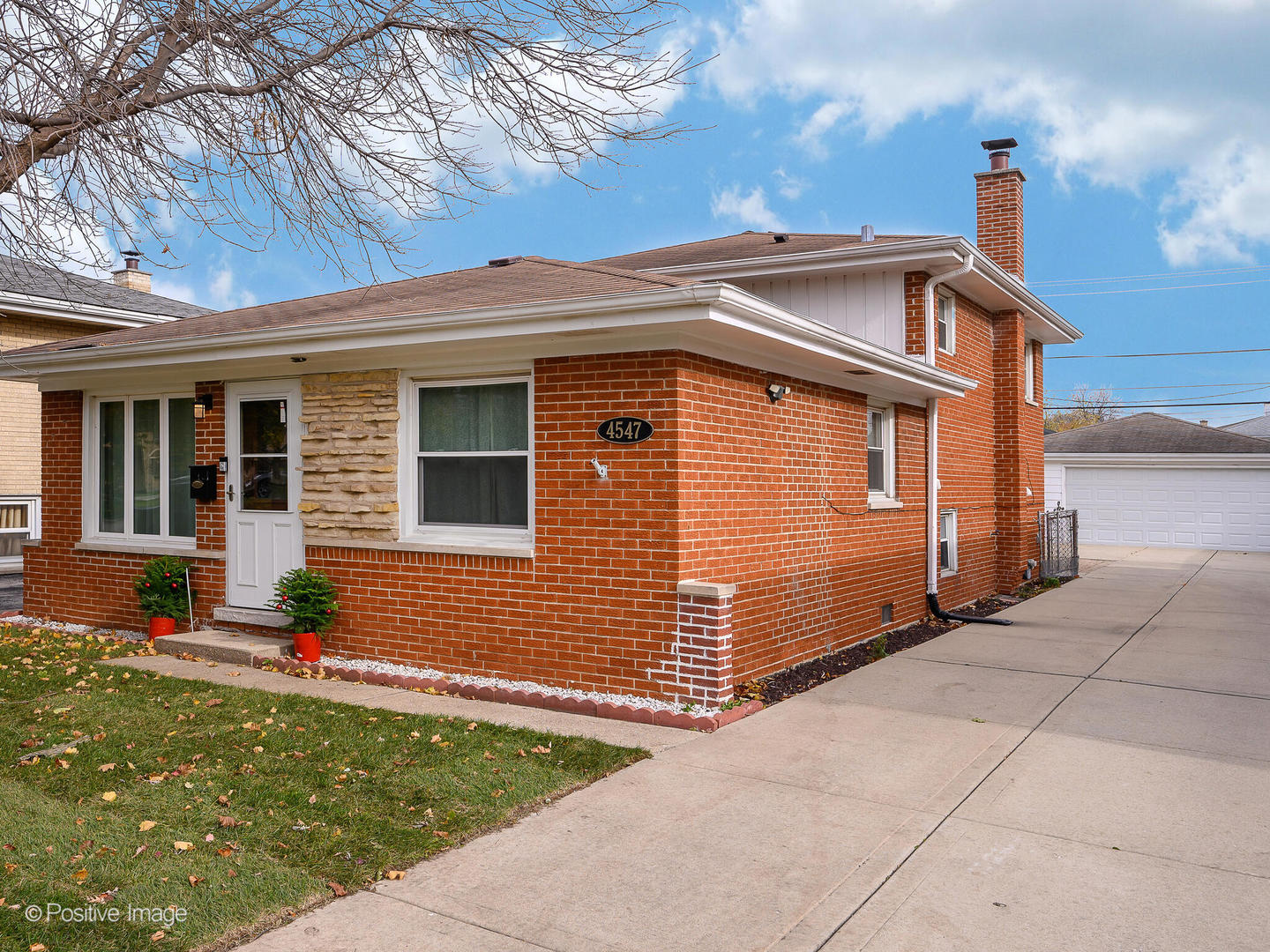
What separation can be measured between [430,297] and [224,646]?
11.6 feet

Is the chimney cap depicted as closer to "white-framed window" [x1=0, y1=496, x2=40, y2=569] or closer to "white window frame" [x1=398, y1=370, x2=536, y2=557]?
"white window frame" [x1=398, y1=370, x2=536, y2=557]

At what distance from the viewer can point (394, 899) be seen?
371 cm

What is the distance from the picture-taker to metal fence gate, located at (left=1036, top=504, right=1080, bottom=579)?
16.1 meters

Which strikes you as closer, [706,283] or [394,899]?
[394,899]

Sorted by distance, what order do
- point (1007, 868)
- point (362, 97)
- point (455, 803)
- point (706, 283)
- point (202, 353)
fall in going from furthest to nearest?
point (202, 353), point (362, 97), point (706, 283), point (455, 803), point (1007, 868)

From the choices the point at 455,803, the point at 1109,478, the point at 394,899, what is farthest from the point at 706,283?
the point at 1109,478

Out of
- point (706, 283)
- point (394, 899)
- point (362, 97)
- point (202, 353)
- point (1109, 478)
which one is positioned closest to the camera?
point (394, 899)

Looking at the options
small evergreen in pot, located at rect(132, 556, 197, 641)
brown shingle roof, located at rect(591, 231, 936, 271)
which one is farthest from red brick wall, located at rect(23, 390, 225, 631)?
brown shingle roof, located at rect(591, 231, 936, 271)

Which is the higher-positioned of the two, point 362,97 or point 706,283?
point 362,97

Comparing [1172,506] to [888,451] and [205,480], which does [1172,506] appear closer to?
[888,451]

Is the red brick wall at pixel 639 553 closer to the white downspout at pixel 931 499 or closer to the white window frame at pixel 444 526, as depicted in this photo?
the white window frame at pixel 444 526

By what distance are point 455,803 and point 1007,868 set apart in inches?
101

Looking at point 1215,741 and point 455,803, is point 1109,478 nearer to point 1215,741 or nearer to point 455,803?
point 1215,741

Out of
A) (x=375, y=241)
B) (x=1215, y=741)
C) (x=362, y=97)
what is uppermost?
(x=362, y=97)
